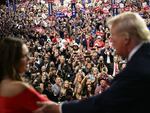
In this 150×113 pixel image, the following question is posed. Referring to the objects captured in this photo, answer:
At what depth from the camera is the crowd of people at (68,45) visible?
9055 mm

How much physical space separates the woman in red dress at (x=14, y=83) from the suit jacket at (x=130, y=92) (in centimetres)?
38

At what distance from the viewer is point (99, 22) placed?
18.8m

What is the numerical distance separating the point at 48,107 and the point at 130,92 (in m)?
0.52

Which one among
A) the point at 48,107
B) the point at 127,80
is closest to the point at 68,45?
the point at 48,107

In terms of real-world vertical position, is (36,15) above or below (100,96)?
below

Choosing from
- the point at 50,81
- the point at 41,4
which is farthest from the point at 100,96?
the point at 41,4

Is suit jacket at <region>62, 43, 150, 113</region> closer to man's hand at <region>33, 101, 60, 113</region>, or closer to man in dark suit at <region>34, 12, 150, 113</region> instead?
man in dark suit at <region>34, 12, 150, 113</region>

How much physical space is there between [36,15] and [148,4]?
228 inches

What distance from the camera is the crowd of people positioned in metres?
9.05

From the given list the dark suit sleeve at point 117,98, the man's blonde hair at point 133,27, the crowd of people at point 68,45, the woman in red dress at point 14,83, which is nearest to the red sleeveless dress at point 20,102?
the woman in red dress at point 14,83

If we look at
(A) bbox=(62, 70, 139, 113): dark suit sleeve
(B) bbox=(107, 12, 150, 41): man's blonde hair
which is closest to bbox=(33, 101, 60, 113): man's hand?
(A) bbox=(62, 70, 139, 113): dark suit sleeve

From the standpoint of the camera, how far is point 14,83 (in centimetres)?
274

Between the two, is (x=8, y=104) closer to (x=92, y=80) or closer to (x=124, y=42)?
(x=124, y=42)

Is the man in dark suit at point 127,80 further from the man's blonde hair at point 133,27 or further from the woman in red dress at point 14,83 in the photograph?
the woman in red dress at point 14,83
